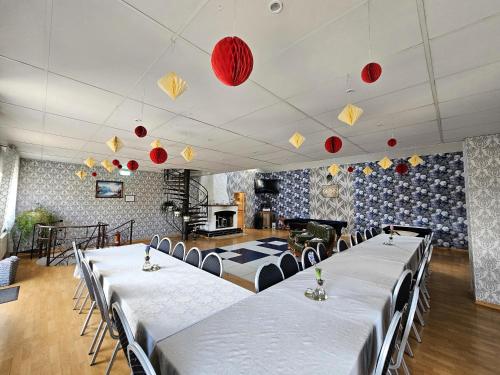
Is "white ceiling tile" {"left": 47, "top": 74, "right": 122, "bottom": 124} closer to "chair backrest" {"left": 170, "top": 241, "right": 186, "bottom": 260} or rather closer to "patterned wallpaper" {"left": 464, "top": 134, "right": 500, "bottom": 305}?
"chair backrest" {"left": 170, "top": 241, "right": 186, "bottom": 260}

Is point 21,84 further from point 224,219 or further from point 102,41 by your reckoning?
point 224,219

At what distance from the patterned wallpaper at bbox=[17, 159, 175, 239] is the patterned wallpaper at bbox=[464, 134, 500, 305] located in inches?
387

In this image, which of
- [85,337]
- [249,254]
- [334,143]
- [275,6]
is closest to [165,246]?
[85,337]

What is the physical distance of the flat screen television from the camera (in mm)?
11297

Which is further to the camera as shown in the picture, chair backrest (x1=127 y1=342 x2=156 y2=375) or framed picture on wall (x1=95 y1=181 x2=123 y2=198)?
framed picture on wall (x1=95 y1=181 x2=123 y2=198)

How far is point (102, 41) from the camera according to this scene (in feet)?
5.23

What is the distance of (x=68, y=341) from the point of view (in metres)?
2.44

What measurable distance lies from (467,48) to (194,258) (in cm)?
349

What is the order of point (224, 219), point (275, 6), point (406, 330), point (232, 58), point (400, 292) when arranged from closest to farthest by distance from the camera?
point (232, 58), point (275, 6), point (406, 330), point (400, 292), point (224, 219)

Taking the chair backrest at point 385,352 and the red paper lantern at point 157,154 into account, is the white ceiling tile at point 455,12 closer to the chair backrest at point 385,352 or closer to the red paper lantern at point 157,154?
the chair backrest at point 385,352

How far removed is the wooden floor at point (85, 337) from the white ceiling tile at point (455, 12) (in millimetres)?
2915

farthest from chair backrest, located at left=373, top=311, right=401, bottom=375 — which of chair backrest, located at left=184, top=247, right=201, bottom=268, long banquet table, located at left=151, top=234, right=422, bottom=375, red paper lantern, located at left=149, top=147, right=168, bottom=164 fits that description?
red paper lantern, located at left=149, top=147, right=168, bottom=164

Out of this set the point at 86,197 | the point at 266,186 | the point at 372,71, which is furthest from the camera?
the point at 266,186

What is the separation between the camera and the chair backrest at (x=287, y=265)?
102 inches
